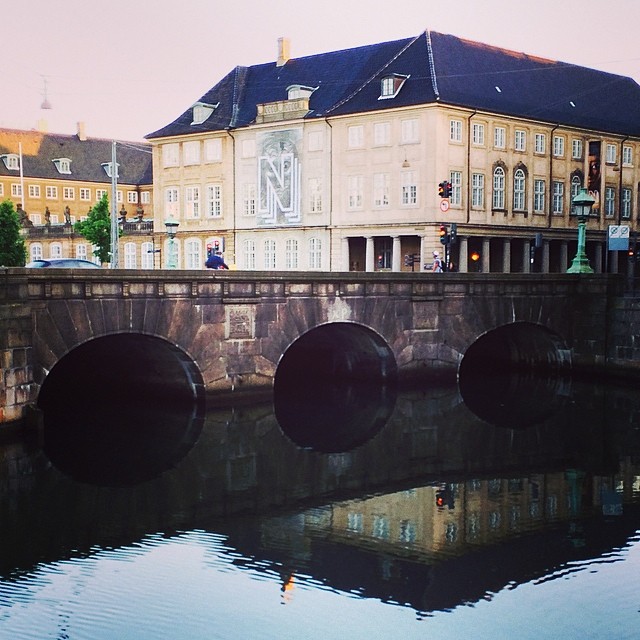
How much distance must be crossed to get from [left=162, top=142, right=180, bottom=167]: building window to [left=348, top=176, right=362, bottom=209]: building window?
17071 mm

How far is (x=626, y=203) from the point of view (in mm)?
69688

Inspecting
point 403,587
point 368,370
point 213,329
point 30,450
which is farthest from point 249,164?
point 403,587

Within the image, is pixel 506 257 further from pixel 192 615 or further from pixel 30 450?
pixel 192 615

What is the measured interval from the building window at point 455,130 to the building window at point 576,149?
10.8 meters

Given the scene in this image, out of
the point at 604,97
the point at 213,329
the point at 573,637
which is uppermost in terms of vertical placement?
the point at 604,97

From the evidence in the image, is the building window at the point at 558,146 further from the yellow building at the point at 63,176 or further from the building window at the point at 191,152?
the yellow building at the point at 63,176

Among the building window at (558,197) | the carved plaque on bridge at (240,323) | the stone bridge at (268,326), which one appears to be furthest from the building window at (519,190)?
the carved plaque on bridge at (240,323)

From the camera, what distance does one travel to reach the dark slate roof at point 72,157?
334ft

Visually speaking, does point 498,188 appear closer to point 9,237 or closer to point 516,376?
point 516,376

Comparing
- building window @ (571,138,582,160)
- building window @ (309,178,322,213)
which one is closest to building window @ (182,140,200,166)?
building window @ (309,178,322,213)

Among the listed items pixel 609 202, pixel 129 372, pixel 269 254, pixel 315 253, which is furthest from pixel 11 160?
pixel 129 372

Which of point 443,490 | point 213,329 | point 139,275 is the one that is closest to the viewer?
point 443,490

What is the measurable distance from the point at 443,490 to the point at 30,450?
10666 mm

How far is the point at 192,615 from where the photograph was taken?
15.2m
